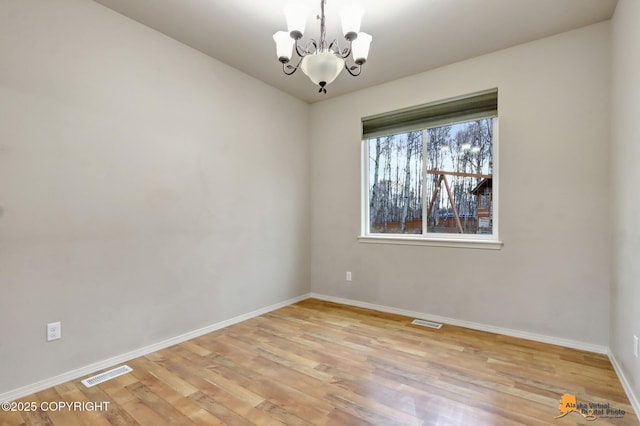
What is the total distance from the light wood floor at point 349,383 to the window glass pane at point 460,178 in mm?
1124

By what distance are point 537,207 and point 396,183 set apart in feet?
4.85

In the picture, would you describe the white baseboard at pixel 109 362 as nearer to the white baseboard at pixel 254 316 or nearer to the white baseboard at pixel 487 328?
the white baseboard at pixel 254 316

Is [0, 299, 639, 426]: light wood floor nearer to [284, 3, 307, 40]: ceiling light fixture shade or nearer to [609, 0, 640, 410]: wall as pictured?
[609, 0, 640, 410]: wall

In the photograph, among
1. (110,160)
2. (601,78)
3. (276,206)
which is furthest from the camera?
(276,206)

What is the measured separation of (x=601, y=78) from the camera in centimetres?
264

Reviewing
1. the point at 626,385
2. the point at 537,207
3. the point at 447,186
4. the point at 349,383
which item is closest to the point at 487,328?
the point at 626,385

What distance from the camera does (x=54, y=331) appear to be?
2189 mm

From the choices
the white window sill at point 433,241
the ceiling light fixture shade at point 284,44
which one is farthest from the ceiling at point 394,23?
the white window sill at point 433,241

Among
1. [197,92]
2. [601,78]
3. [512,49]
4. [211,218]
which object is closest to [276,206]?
[211,218]

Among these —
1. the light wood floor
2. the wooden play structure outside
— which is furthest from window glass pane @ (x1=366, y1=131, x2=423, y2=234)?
the light wood floor

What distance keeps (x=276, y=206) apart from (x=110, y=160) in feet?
6.10

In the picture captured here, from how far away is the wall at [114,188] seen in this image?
6.79 ft

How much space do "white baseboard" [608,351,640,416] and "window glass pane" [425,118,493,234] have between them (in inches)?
52.3

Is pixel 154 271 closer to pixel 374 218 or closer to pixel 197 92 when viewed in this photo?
pixel 197 92
